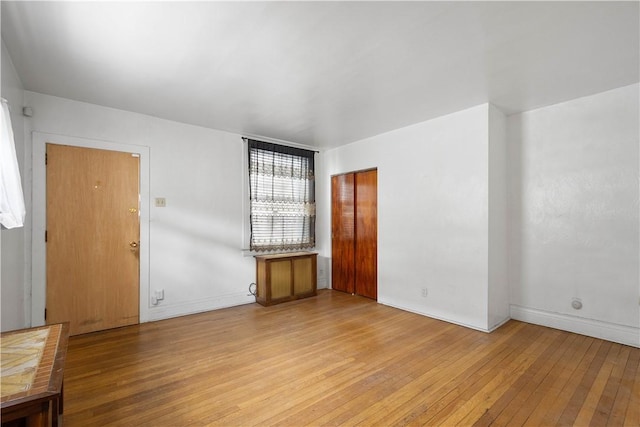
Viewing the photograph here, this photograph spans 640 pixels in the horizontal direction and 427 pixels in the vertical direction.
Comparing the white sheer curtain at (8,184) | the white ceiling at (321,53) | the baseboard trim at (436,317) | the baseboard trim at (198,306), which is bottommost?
the baseboard trim at (436,317)

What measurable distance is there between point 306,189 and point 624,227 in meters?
4.11

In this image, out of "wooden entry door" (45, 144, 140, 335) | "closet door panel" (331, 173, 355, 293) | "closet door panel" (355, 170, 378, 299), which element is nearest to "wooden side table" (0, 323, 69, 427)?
"wooden entry door" (45, 144, 140, 335)

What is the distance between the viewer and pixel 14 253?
269 cm

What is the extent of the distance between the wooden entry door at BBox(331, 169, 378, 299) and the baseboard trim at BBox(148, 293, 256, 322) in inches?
65.8

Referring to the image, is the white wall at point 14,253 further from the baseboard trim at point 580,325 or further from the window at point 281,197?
the baseboard trim at point 580,325

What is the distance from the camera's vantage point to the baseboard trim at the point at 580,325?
2.97 m

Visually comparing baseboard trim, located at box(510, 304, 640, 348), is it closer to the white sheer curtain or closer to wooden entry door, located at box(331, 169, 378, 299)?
wooden entry door, located at box(331, 169, 378, 299)

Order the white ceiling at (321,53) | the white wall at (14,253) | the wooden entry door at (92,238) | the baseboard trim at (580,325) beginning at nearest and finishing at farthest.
→ the white ceiling at (321,53)
the white wall at (14,253)
the baseboard trim at (580,325)
the wooden entry door at (92,238)

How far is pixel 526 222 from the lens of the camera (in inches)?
145

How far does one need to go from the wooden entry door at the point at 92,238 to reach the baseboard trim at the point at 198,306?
243mm

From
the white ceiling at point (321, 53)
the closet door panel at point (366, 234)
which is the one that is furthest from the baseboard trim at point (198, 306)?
the white ceiling at point (321, 53)

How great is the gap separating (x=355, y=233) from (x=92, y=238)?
368 centimetres

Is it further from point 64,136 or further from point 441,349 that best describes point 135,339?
point 441,349

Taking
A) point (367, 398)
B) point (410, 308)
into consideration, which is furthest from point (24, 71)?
point (410, 308)
